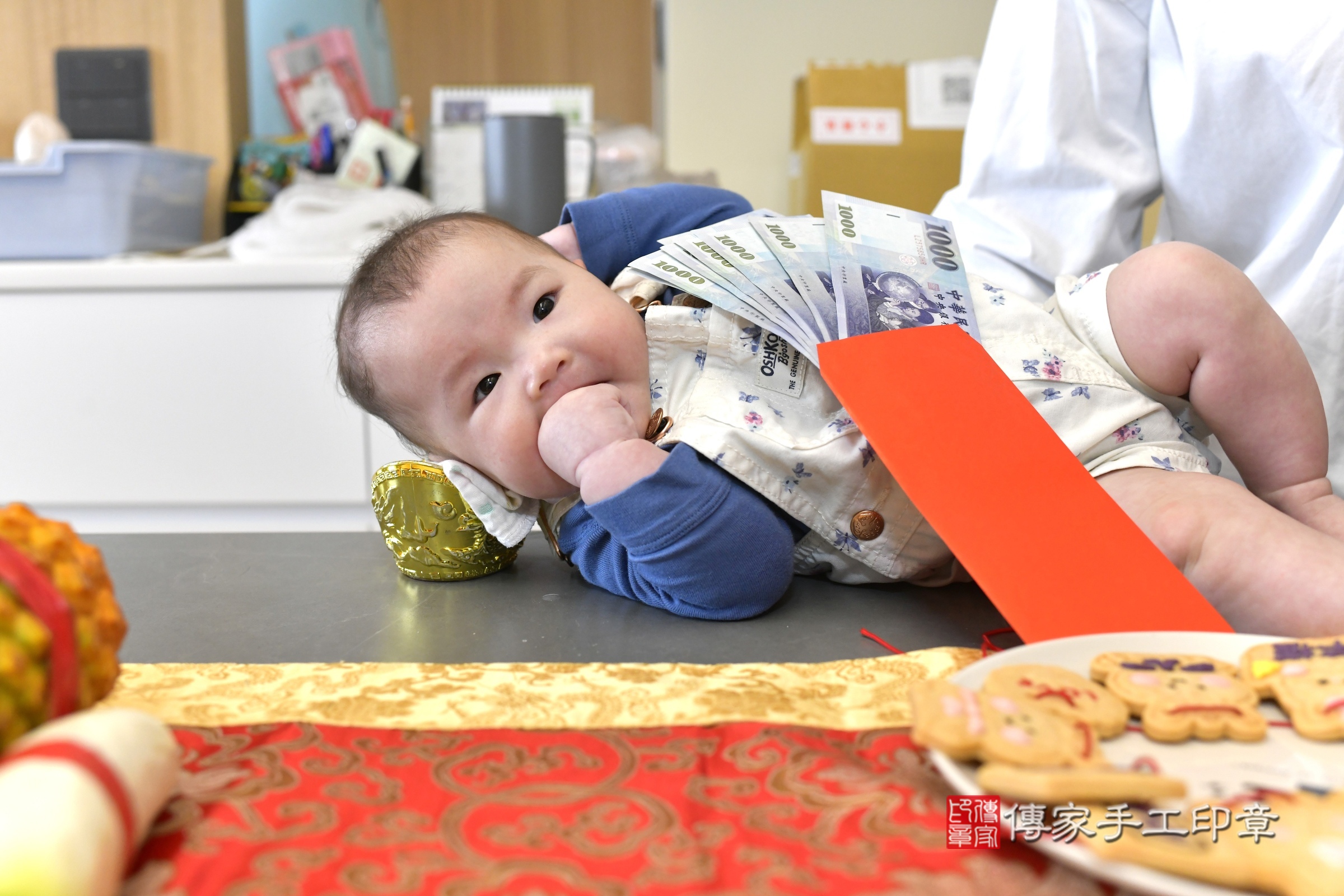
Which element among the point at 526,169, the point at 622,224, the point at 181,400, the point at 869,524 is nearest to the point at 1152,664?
the point at 869,524

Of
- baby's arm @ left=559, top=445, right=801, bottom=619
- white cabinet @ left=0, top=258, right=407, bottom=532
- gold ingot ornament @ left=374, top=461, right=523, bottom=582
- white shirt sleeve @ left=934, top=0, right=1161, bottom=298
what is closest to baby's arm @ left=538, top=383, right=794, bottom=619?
baby's arm @ left=559, top=445, right=801, bottom=619

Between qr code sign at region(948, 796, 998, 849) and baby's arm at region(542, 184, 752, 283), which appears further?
baby's arm at region(542, 184, 752, 283)

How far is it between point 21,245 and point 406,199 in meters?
0.63

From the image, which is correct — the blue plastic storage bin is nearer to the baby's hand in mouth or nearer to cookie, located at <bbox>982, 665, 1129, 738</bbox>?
the baby's hand in mouth

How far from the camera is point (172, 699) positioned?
1.69 feet

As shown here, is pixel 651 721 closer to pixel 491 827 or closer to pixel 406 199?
pixel 491 827

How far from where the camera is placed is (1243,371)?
675mm

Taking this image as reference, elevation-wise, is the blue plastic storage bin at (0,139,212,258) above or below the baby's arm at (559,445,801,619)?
above

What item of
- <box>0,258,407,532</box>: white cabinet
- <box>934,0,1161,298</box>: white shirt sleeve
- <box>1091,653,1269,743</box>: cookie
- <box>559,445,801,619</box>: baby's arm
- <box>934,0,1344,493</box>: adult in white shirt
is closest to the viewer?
<box>1091,653,1269,743</box>: cookie

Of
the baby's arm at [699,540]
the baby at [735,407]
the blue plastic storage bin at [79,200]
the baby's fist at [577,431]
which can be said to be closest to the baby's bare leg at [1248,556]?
the baby at [735,407]

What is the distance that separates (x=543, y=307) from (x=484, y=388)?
76 millimetres

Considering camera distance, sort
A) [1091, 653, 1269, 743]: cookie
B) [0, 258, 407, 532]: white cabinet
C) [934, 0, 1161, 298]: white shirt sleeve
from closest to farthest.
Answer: [1091, 653, 1269, 743]: cookie < [934, 0, 1161, 298]: white shirt sleeve < [0, 258, 407, 532]: white cabinet

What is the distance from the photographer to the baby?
647 millimetres

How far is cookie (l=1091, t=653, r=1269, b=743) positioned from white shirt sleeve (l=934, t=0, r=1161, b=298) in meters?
0.59
